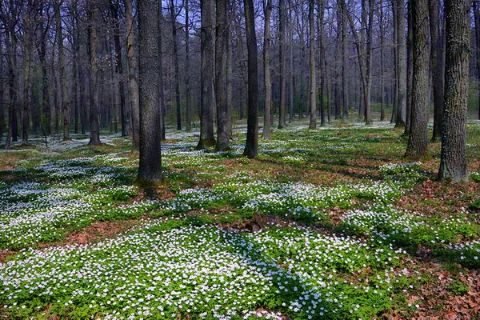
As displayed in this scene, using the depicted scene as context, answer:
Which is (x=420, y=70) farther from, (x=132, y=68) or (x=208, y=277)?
(x=132, y=68)

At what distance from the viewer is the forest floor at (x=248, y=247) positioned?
6660 millimetres

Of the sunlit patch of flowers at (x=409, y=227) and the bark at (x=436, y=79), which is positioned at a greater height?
the bark at (x=436, y=79)

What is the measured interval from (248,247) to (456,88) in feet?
29.6

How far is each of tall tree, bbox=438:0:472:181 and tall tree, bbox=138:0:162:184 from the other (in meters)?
9.99

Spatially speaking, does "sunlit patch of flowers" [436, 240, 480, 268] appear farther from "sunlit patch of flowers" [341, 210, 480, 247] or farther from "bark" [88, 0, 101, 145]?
"bark" [88, 0, 101, 145]

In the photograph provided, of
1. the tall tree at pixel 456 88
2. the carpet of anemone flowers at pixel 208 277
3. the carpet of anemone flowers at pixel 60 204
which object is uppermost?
the tall tree at pixel 456 88

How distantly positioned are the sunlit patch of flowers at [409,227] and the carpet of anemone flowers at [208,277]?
83cm

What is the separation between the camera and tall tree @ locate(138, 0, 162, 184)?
13984 mm

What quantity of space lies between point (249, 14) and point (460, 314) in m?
17.1

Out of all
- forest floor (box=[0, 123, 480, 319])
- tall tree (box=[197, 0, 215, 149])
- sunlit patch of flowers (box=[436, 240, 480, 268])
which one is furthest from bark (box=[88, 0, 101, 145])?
sunlit patch of flowers (box=[436, 240, 480, 268])

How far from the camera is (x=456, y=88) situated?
12.7 m

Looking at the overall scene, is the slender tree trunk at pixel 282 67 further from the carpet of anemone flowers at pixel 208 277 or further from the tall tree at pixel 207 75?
the carpet of anemone flowers at pixel 208 277

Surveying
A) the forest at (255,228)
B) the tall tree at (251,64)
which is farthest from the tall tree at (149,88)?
the tall tree at (251,64)

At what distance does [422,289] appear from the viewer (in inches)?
288
